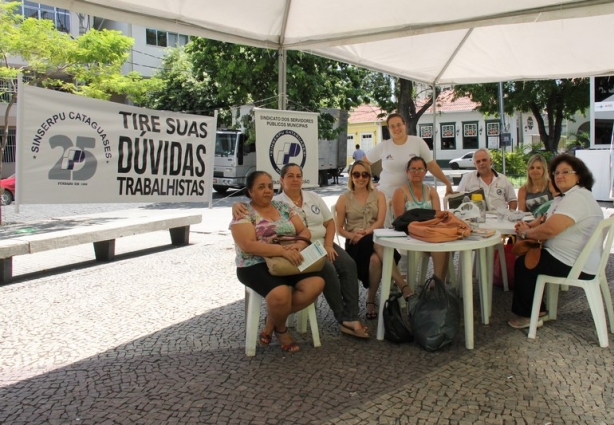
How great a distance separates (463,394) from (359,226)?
→ 6.42 feet

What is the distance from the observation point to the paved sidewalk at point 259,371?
9.85 ft

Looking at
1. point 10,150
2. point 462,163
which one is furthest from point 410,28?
point 462,163

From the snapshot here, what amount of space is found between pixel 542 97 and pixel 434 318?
23.5 metres

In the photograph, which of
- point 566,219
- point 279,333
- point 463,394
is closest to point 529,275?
point 566,219

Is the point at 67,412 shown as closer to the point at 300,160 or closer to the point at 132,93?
the point at 300,160

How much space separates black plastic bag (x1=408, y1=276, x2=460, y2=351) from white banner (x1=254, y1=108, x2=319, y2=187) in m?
1.79

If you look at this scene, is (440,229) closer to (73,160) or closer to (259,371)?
(259,371)

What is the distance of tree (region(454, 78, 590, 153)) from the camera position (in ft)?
77.5

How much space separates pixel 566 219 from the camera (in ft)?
12.8

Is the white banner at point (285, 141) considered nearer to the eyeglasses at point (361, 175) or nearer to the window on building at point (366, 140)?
the eyeglasses at point (361, 175)

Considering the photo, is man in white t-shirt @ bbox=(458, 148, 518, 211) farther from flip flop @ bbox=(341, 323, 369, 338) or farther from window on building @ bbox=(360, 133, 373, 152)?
window on building @ bbox=(360, 133, 373, 152)

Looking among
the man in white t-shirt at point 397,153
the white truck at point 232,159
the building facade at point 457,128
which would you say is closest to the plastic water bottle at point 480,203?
the man in white t-shirt at point 397,153

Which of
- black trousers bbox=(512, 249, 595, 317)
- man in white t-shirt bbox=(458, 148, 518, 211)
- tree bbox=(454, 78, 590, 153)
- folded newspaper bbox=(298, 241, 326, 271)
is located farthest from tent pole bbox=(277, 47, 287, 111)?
tree bbox=(454, 78, 590, 153)

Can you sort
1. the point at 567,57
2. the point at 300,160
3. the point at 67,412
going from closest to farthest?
1. the point at 67,412
2. the point at 300,160
3. the point at 567,57
